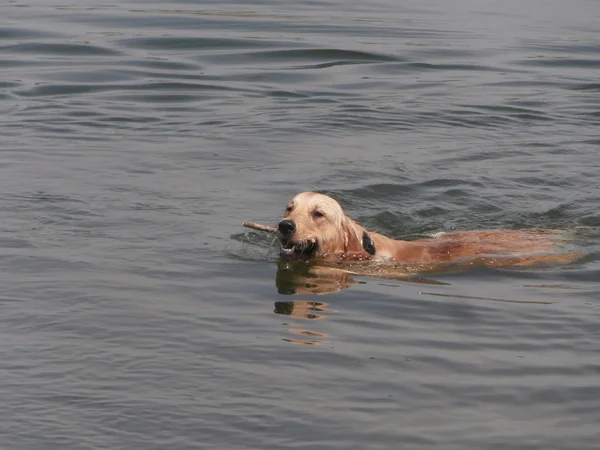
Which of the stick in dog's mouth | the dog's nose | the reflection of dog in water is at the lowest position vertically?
the reflection of dog in water

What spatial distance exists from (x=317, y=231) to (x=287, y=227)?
0.86 ft

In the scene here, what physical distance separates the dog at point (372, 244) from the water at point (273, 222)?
1.00ft

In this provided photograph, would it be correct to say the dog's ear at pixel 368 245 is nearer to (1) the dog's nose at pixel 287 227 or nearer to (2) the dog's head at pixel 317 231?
(2) the dog's head at pixel 317 231

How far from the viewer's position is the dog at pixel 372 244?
30.3ft

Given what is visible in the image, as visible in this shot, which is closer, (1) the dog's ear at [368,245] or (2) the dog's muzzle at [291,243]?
(2) the dog's muzzle at [291,243]

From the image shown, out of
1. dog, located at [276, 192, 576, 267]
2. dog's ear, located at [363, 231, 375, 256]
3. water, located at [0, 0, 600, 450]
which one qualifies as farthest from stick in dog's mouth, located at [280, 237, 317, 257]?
dog's ear, located at [363, 231, 375, 256]

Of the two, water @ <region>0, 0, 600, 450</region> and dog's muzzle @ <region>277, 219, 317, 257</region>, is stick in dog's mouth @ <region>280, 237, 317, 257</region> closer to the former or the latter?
dog's muzzle @ <region>277, 219, 317, 257</region>

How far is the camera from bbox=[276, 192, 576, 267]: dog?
925 cm

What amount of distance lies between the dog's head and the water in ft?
1.13

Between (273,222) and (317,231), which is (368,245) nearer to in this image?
(317,231)

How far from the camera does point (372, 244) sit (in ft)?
31.1

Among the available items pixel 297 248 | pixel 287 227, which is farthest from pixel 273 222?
pixel 287 227

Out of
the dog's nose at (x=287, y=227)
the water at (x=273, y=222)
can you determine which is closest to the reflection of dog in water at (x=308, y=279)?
the water at (x=273, y=222)

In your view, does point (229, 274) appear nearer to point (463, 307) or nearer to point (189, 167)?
point (463, 307)
